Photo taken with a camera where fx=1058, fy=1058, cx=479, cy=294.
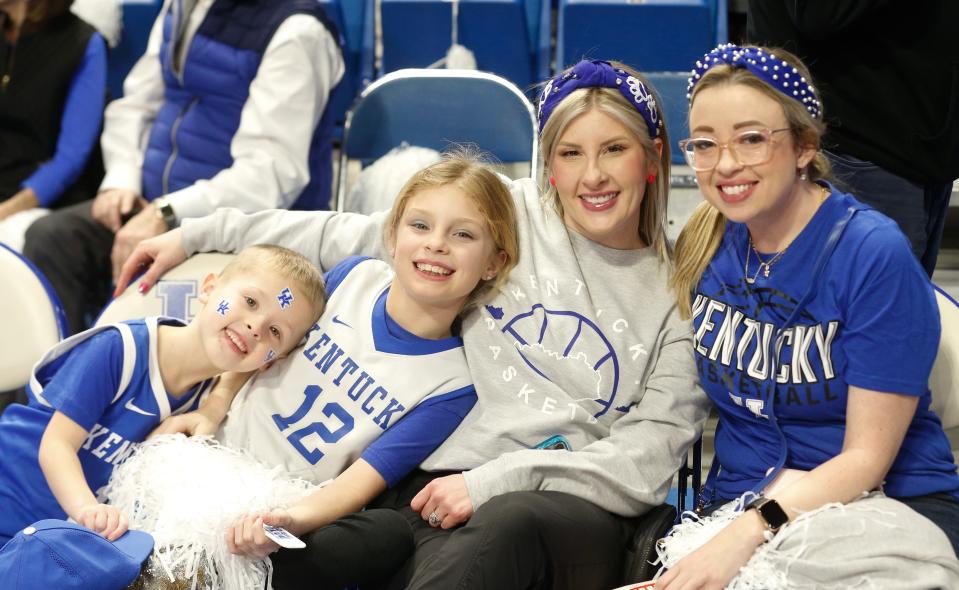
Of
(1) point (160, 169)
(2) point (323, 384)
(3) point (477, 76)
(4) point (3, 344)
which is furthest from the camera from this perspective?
(1) point (160, 169)

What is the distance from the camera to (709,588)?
1.57 metres

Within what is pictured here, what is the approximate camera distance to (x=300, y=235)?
2236 mm

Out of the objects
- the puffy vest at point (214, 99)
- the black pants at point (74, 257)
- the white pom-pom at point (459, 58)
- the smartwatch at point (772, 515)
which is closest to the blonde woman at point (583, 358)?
the smartwatch at point (772, 515)

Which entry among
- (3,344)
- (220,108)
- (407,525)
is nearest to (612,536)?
(407,525)

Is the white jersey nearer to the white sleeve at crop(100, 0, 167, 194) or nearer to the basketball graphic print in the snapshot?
the basketball graphic print

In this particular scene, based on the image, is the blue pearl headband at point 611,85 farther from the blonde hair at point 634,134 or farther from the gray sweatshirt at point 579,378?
the gray sweatshirt at point 579,378

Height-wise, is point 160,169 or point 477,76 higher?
point 477,76

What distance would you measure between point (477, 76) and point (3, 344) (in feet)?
4.41

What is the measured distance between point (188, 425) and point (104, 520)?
12.2 inches

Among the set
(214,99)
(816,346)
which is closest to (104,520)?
(816,346)

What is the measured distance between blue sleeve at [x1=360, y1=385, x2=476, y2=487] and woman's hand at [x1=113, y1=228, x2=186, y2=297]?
63cm

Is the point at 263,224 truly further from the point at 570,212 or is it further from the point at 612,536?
the point at 612,536

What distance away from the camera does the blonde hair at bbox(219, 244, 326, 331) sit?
2002 mm

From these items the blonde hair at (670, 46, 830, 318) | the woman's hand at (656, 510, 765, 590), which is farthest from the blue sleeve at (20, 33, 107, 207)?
the woman's hand at (656, 510, 765, 590)
